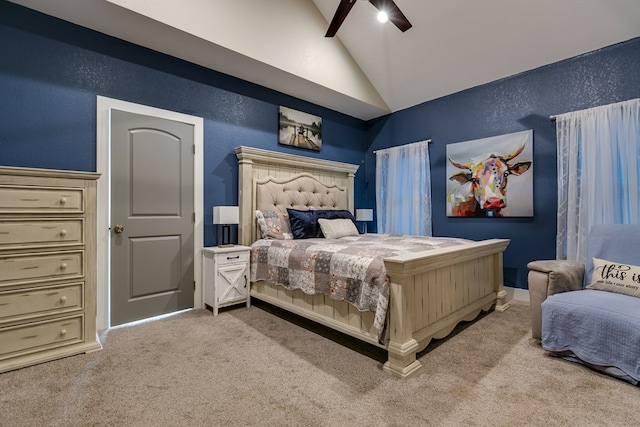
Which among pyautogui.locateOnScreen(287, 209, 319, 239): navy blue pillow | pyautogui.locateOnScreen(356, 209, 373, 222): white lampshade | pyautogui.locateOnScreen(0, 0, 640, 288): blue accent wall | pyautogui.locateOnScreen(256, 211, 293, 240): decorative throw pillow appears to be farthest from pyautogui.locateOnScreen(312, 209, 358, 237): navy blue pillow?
pyautogui.locateOnScreen(0, 0, 640, 288): blue accent wall

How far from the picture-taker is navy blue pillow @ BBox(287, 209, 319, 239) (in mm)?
3352

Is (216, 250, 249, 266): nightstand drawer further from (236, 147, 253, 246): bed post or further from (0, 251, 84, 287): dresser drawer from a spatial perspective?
(0, 251, 84, 287): dresser drawer

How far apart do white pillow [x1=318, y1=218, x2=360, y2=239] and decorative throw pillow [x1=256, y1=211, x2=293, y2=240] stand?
0.40 meters

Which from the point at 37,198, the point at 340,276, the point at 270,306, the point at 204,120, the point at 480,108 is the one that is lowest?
the point at 270,306

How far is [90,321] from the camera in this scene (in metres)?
2.18

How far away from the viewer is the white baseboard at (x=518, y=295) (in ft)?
11.3

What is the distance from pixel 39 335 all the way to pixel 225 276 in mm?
1404

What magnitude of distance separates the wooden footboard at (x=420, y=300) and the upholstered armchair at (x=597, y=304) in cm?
49

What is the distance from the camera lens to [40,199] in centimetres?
201

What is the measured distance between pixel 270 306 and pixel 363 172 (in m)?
2.98

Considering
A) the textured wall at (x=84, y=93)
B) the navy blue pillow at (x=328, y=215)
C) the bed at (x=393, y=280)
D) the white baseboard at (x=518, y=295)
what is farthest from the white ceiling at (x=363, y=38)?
the white baseboard at (x=518, y=295)

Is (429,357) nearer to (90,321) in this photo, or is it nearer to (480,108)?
(90,321)

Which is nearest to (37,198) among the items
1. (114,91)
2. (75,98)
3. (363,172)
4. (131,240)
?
(131,240)

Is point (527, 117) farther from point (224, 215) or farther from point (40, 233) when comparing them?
point (40, 233)
